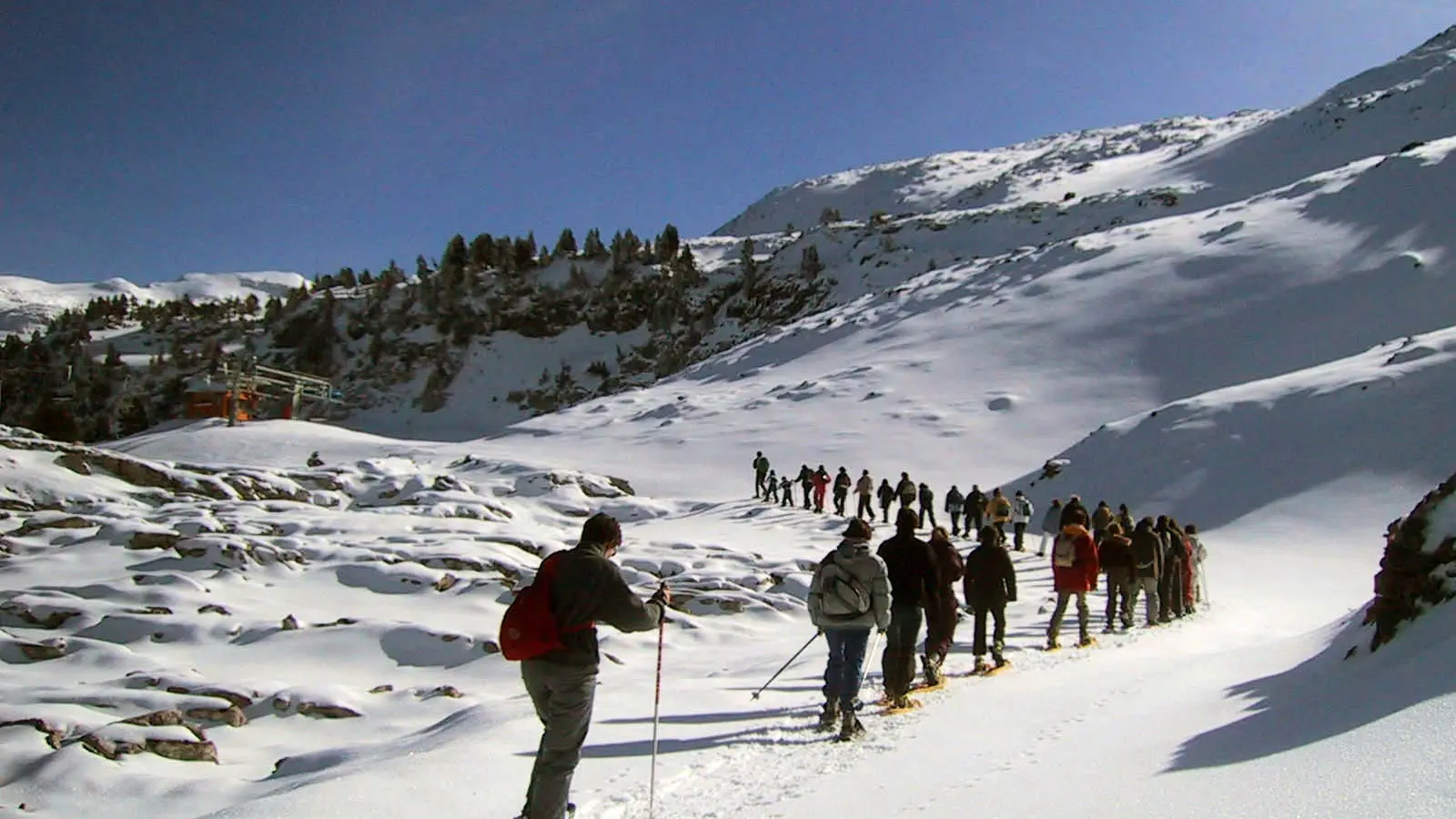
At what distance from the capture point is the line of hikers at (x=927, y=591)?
22.2 ft

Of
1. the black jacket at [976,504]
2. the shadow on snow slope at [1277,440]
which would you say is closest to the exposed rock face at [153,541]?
→ the black jacket at [976,504]

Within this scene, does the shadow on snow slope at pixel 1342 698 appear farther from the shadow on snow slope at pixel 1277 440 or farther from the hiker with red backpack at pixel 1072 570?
the shadow on snow slope at pixel 1277 440

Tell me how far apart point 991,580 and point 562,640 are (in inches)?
238

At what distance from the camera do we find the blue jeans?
672 cm

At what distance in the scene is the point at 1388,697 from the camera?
438 centimetres

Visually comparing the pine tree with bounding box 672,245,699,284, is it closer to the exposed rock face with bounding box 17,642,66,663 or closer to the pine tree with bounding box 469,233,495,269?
the pine tree with bounding box 469,233,495,269

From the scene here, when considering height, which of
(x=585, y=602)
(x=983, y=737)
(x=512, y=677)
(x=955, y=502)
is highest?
(x=585, y=602)

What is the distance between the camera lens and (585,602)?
449 centimetres

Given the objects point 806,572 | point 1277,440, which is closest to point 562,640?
point 806,572

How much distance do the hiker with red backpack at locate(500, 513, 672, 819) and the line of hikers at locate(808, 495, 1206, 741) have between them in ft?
8.02

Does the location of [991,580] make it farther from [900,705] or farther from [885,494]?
[885,494]

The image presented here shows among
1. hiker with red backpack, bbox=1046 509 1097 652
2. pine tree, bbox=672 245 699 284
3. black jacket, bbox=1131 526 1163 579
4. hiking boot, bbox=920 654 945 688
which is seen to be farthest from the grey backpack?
pine tree, bbox=672 245 699 284

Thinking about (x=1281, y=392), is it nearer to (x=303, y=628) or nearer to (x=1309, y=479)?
(x=1309, y=479)

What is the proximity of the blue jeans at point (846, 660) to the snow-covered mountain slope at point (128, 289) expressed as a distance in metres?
154
